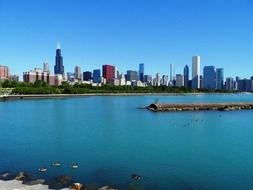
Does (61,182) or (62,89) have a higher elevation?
(62,89)

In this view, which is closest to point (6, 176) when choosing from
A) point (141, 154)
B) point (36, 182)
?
point (36, 182)

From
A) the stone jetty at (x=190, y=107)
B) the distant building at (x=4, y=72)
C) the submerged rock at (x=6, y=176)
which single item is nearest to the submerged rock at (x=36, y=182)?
the submerged rock at (x=6, y=176)

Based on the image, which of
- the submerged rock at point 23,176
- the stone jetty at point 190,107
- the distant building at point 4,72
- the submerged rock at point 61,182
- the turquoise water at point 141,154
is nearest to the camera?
the submerged rock at point 61,182

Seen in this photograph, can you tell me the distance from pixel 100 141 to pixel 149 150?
4319 mm

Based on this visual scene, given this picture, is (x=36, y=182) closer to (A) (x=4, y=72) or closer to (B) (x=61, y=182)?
(B) (x=61, y=182)

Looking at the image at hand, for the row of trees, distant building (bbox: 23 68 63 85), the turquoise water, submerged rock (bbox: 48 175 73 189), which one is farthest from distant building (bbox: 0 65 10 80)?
submerged rock (bbox: 48 175 73 189)

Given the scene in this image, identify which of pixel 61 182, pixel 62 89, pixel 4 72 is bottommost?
pixel 61 182

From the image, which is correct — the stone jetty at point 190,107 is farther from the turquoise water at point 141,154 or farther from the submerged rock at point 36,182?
the submerged rock at point 36,182

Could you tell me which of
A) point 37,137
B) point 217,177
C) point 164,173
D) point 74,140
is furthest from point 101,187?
point 37,137

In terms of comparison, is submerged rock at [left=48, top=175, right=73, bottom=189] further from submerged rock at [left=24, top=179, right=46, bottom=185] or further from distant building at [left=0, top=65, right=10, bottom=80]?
distant building at [left=0, top=65, right=10, bottom=80]

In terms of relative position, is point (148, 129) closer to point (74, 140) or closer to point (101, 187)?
point (74, 140)

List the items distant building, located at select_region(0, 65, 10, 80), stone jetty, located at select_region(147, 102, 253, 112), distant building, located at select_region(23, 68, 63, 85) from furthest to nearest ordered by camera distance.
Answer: distant building, located at select_region(0, 65, 10, 80), distant building, located at select_region(23, 68, 63, 85), stone jetty, located at select_region(147, 102, 253, 112)

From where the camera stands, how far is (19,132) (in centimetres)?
2806

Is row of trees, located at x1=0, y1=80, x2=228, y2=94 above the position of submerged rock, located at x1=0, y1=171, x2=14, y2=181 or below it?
above
